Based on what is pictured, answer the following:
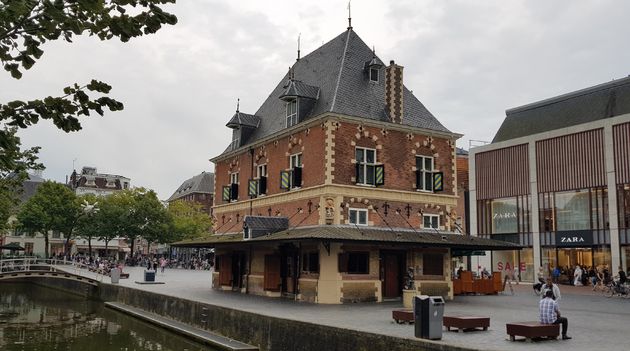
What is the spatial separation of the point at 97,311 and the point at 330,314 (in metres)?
18.6

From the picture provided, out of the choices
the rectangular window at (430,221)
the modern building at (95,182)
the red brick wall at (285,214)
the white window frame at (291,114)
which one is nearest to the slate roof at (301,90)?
the white window frame at (291,114)

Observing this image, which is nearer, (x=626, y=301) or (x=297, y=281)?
(x=297, y=281)

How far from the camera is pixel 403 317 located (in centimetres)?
1705

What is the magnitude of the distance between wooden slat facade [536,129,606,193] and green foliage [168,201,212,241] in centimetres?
4022

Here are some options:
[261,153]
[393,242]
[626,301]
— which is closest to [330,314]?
[393,242]

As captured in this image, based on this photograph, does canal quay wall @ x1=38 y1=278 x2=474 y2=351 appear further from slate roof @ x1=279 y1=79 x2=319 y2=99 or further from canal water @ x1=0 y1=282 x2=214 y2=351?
slate roof @ x1=279 y1=79 x2=319 y2=99

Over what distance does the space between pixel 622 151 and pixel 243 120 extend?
84.3ft

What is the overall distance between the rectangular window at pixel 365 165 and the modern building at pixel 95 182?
7713 cm

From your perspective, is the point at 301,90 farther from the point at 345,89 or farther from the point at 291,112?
the point at 345,89

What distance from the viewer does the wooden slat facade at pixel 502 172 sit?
154ft

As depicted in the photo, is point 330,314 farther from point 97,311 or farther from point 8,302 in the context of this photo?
point 8,302

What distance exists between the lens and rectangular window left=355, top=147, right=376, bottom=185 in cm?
2653

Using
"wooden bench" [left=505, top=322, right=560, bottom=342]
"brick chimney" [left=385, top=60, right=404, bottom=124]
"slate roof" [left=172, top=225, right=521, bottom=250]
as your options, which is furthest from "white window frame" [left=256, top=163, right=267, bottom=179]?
"wooden bench" [left=505, top=322, right=560, bottom=342]

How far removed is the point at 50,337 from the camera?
77.2 feet
